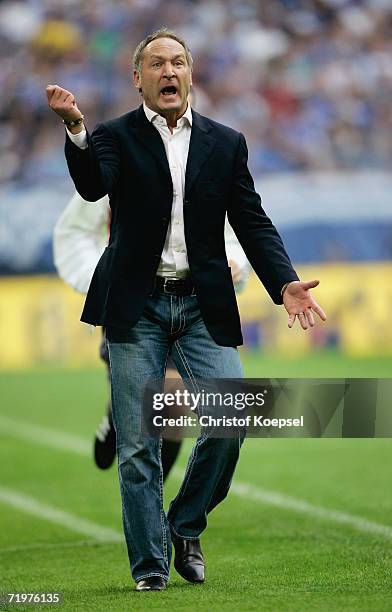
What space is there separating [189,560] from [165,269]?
117cm

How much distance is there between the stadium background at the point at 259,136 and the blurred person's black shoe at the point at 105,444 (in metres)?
10.2

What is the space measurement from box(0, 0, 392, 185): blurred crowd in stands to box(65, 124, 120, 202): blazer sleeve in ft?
52.5

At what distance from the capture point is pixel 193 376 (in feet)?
16.8

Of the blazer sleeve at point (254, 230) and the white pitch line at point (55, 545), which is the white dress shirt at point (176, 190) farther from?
the white pitch line at point (55, 545)

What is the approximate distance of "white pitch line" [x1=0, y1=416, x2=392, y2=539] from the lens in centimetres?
709

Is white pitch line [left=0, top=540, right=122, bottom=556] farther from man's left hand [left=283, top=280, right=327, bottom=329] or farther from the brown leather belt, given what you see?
man's left hand [left=283, top=280, right=327, bottom=329]

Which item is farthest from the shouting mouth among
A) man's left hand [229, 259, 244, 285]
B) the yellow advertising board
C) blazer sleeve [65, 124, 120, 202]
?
the yellow advertising board

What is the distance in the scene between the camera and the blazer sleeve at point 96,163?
4691mm

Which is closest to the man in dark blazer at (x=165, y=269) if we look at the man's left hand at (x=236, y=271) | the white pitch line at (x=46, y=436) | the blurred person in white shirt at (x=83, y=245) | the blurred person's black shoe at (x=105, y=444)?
the man's left hand at (x=236, y=271)

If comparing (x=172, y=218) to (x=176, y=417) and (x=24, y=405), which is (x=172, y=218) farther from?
(x=24, y=405)

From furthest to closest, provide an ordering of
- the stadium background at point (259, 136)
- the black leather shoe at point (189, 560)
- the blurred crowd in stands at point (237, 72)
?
the blurred crowd in stands at point (237, 72)
the stadium background at point (259, 136)
the black leather shoe at point (189, 560)

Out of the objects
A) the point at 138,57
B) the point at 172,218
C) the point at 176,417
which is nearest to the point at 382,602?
the point at 176,417

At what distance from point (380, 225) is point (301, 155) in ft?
6.23

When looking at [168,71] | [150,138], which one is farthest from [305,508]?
[168,71]
